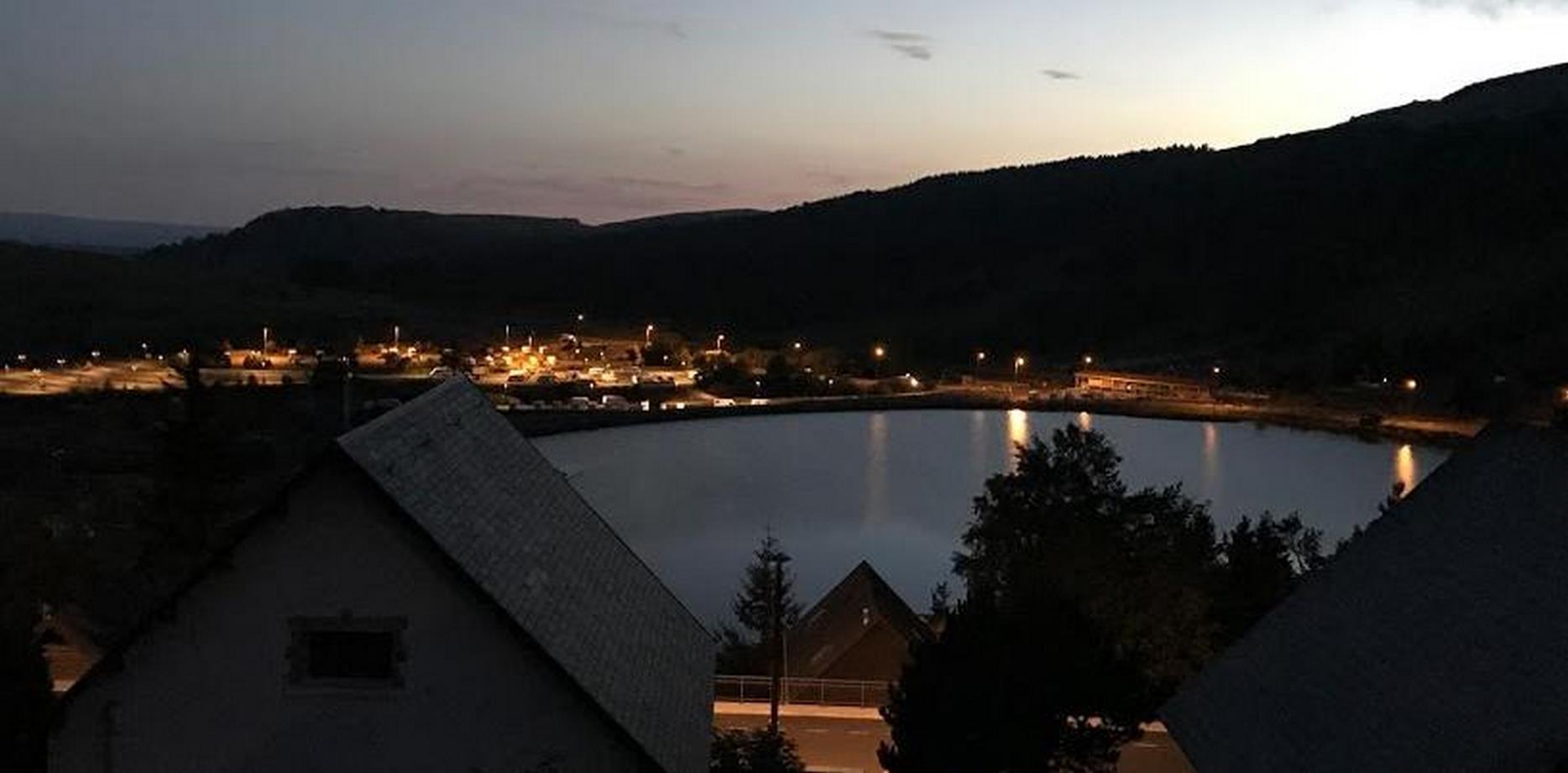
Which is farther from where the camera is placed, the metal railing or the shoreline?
the shoreline

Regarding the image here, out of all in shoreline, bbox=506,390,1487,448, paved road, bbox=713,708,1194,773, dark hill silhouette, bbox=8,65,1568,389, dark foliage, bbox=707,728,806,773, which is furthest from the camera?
dark hill silhouette, bbox=8,65,1568,389

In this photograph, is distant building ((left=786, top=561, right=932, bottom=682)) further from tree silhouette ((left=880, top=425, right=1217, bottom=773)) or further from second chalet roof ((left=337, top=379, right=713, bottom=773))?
second chalet roof ((left=337, top=379, right=713, bottom=773))

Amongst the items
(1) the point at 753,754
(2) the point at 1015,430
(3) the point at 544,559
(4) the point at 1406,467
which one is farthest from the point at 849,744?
(2) the point at 1015,430

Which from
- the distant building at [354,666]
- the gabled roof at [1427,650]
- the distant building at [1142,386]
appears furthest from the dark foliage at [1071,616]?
the distant building at [1142,386]

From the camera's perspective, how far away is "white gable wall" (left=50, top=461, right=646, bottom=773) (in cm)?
961

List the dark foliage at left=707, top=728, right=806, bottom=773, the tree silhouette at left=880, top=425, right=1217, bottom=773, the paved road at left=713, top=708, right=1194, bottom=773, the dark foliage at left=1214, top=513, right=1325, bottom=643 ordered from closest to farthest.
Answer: the tree silhouette at left=880, top=425, right=1217, bottom=773 → the dark foliage at left=707, top=728, right=806, bottom=773 → the paved road at left=713, top=708, right=1194, bottom=773 → the dark foliage at left=1214, top=513, right=1325, bottom=643

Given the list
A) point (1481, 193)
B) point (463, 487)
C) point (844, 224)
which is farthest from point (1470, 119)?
point (463, 487)

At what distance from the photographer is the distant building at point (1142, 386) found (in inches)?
3469

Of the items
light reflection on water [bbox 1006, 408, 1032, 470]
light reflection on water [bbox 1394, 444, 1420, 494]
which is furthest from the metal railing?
light reflection on water [bbox 1006, 408, 1032, 470]

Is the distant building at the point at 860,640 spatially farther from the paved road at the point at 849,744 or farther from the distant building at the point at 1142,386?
the distant building at the point at 1142,386

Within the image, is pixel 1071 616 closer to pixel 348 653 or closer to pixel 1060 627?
pixel 1060 627

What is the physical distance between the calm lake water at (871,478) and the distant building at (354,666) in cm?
2180

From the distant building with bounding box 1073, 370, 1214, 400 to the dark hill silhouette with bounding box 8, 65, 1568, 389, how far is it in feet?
27.0

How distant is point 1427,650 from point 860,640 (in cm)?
1230
